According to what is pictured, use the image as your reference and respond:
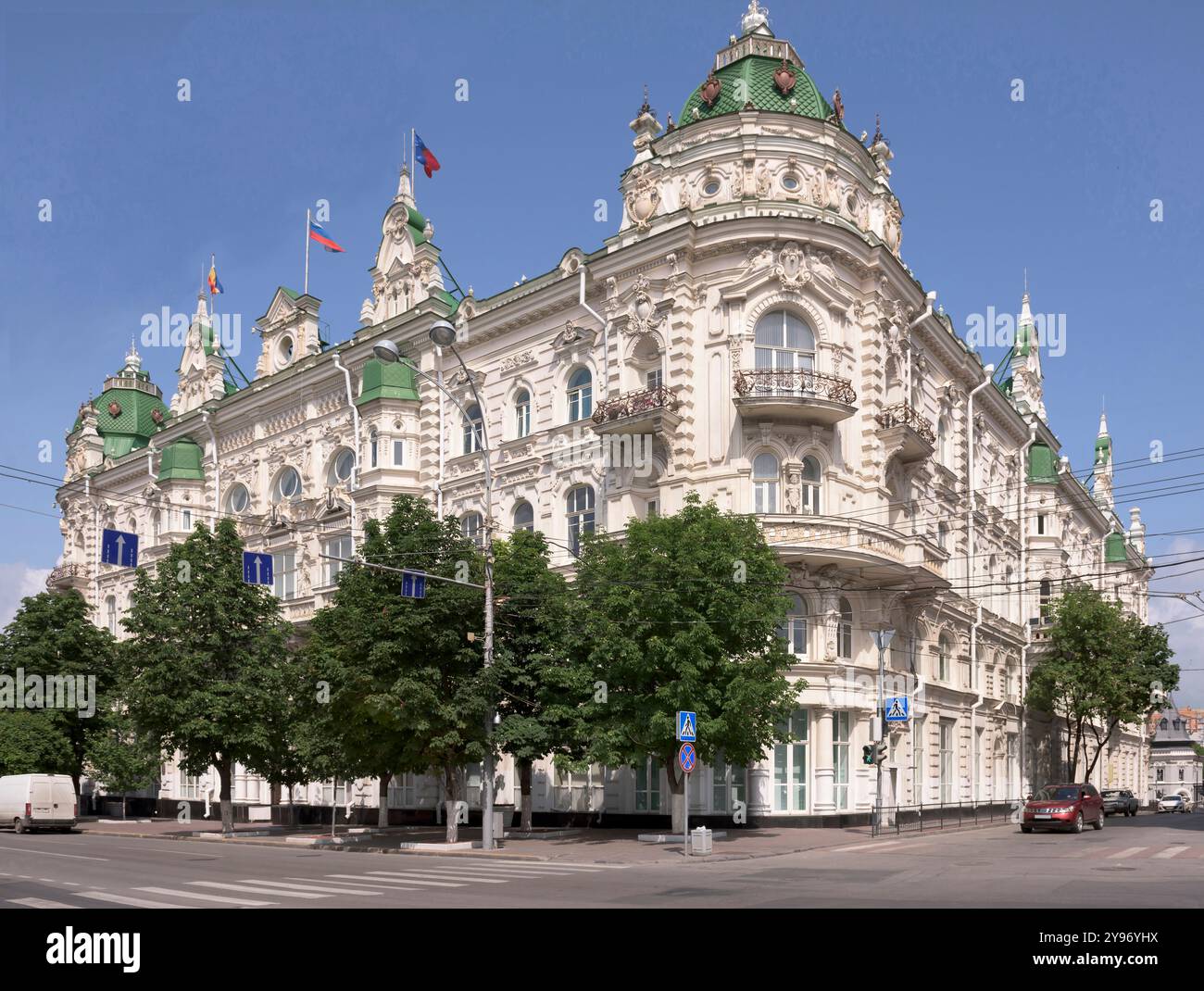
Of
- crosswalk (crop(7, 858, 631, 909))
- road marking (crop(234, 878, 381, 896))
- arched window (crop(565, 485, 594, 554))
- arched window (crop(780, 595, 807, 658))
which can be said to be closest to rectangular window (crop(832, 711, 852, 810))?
arched window (crop(780, 595, 807, 658))

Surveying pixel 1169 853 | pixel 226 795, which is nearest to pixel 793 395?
pixel 1169 853

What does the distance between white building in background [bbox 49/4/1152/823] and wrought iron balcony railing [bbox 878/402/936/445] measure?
0.45ft

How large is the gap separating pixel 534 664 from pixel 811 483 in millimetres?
11690

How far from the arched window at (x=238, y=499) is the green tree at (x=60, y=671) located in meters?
8.51

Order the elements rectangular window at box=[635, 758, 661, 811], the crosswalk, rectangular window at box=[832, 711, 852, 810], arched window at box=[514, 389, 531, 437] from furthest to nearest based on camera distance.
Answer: arched window at box=[514, 389, 531, 437] < rectangular window at box=[635, 758, 661, 811] < rectangular window at box=[832, 711, 852, 810] < the crosswalk

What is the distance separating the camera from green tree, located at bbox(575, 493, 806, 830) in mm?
31062

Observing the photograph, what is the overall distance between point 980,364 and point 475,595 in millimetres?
32484

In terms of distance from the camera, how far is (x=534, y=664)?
34688 mm

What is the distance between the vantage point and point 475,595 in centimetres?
3272

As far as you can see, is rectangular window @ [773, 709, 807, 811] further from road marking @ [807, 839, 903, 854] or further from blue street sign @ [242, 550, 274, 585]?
blue street sign @ [242, 550, 274, 585]

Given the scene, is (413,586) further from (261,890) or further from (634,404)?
(634,404)

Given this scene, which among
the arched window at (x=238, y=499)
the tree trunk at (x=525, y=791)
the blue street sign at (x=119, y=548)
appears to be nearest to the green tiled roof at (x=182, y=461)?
the arched window at (x=238, y=499)

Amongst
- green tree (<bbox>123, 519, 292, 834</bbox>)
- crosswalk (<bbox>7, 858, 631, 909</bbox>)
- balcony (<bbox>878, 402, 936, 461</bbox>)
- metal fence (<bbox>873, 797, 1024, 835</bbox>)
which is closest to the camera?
crosswalk (<bbox>7, 858, 631, 909</bbox>)
